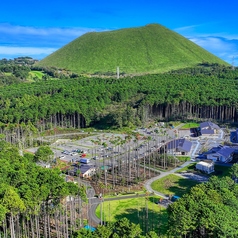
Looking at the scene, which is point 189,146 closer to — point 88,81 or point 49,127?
point 49,127

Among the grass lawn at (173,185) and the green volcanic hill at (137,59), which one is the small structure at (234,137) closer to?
the grass lawn at (173,185)

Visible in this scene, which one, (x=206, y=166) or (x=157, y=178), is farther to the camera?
(x=206, y=166)

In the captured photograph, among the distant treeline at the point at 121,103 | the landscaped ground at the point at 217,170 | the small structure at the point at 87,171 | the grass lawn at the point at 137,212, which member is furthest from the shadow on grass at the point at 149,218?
the distant treeline at the point at 121,103

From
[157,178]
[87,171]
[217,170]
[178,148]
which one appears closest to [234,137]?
[178,148]

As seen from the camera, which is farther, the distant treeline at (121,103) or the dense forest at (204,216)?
the distant treeline at (121,103)

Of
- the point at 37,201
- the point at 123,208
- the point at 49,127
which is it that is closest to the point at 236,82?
the point at 49,127

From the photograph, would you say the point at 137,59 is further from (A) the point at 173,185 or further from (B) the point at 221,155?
(A) the point at 173,185

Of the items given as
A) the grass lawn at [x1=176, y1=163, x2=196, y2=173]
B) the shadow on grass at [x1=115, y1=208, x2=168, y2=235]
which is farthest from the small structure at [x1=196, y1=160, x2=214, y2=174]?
the shadow on grass at [x1=115, y1=208, x2=168, y2=235]
